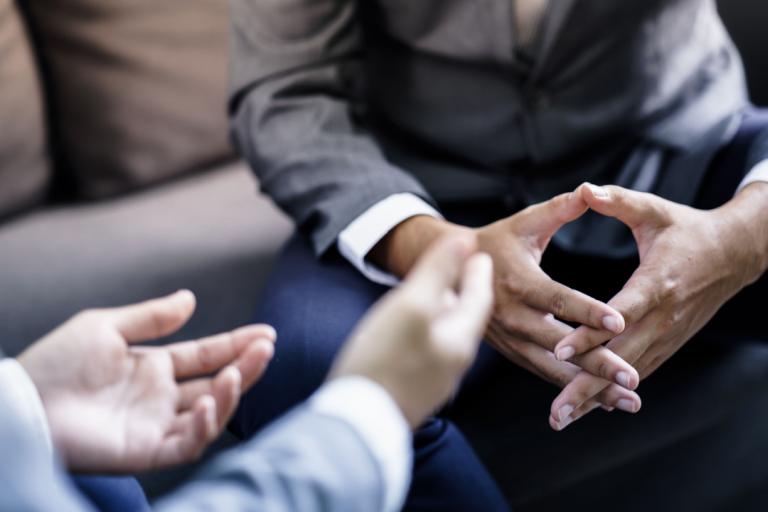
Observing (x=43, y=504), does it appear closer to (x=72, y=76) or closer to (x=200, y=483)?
(x=200, y=483)

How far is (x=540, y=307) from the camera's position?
0.65 meters

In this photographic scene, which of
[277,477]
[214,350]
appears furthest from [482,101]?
[277,477]

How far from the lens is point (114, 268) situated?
931 millimetres

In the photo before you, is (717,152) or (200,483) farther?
(717,152)

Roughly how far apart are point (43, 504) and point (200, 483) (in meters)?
0.07

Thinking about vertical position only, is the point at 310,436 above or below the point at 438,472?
above

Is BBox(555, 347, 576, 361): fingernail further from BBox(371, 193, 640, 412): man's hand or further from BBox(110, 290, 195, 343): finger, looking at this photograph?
BBox(110, 290, 195, 343): finger

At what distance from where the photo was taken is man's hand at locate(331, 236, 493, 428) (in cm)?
42

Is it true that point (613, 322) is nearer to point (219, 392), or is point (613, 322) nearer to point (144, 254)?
point (219, 392)

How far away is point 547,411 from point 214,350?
1.18 feet

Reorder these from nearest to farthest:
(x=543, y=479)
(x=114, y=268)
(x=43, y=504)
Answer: (x=43, y=504)
(x=543, y=479)
(x=114, y=268)

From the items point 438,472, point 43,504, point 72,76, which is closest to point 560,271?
point 438,472

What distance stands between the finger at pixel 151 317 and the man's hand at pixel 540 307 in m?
0.22

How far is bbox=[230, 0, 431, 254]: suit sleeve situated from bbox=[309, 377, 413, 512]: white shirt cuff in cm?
32
